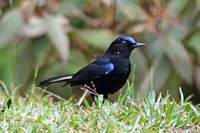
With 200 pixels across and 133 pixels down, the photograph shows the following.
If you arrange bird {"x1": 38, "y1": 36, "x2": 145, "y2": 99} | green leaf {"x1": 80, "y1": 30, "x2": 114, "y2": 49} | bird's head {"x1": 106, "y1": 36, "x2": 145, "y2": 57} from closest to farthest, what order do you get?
bird {"x1": 38, "y1": 36, "x2": 145, "y2": 99} → bird's head {"x1": 106, "y1": 36, "x2": 145, "y2": 57} → green leaf {"x1": 80, "y1": 30, "x2": 114, "y2": 49}

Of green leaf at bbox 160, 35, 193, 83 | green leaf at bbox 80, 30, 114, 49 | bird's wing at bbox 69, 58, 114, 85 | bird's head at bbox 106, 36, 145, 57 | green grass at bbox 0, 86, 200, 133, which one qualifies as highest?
bird's head at bbox 106, 36, 145, 57

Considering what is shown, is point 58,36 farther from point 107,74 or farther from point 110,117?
point 110,117

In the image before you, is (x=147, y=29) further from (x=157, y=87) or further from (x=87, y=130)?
(x=87, y=130)

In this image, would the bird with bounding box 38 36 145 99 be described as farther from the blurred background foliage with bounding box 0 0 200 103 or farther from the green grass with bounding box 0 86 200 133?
the blurred background foliage with bounding box 0 0 200 103

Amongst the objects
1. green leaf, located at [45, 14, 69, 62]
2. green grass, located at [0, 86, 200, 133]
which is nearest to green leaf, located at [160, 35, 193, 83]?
green leaf, located at [45, 14, 69, 62]

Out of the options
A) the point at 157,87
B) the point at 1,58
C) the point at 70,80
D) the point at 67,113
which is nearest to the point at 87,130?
the point at 67,113

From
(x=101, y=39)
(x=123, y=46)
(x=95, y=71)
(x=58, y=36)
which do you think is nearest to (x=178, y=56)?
(x=101, y=39)

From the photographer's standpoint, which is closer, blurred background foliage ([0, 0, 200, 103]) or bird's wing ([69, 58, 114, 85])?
bird's wing ([69, 58, 114, 85])
